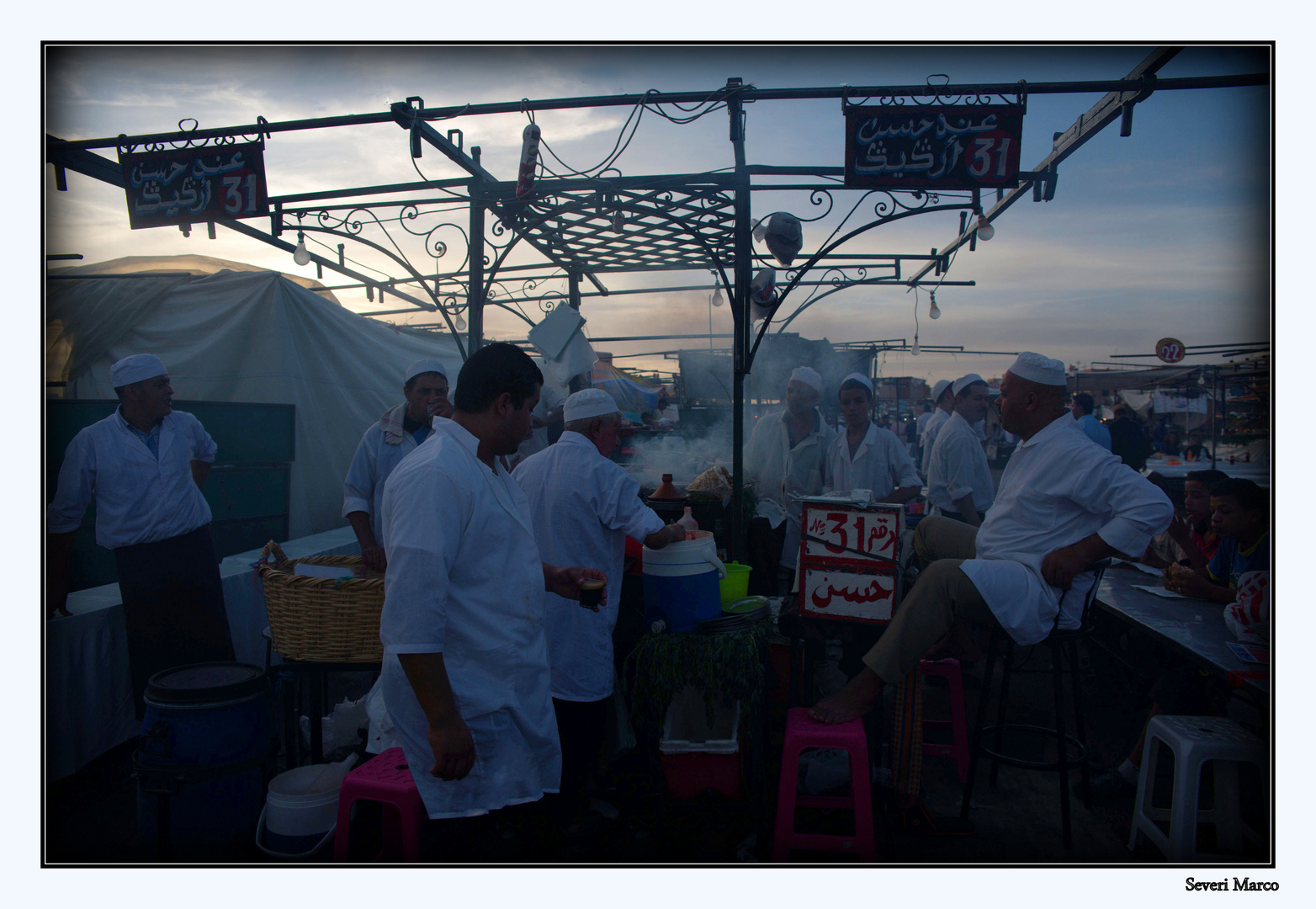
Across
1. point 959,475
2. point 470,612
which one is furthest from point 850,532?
point 959,475

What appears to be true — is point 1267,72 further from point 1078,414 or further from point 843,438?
point 1078,414

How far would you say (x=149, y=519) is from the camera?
12.6 ft

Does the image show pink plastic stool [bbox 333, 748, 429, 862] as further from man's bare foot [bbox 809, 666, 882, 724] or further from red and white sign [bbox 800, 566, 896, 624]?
red and white sign [bbox 800, 566, 896, 624]

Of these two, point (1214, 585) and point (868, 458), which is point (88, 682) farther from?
point (1214, 585)

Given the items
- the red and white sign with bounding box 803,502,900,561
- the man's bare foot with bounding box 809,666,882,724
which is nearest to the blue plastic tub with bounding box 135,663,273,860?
the man's bare foot with bounding box 809,666,882,724

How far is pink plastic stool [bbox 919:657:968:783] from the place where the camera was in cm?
373

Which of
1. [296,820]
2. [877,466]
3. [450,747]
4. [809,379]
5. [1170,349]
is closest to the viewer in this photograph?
[450,747]

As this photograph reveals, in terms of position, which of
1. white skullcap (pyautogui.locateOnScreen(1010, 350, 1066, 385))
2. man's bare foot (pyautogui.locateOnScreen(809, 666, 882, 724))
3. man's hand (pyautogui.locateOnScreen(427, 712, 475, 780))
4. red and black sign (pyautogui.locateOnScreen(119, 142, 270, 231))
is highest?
red and black sign (pyautogui.locateOnScreen(119, 142, 270, 231))

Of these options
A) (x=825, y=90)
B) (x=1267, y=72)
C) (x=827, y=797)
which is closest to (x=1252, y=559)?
(x=1267, y=72)

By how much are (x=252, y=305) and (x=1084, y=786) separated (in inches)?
357

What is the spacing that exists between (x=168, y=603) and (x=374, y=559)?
4.98 ft

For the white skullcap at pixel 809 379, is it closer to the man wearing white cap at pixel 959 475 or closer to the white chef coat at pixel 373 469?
the man wearing white cap at pixel 959 475

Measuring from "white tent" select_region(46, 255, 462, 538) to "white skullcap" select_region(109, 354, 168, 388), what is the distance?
14.5 feet

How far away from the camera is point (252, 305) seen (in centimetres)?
813
